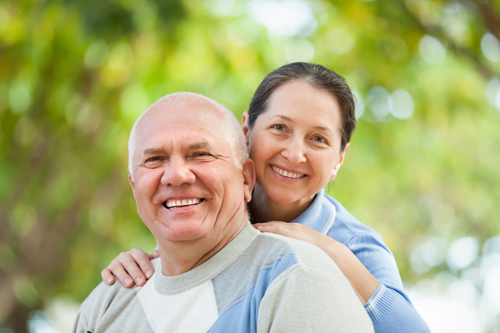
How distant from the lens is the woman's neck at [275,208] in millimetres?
2611

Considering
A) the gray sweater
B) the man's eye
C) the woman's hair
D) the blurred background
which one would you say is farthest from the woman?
the blurred background

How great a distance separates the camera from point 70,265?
32.2 feet

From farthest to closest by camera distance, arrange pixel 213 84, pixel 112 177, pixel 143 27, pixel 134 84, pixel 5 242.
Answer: pixel 112 177, pixel 5 242, pixel 213 84, pixel 134 84, pixel 143 27

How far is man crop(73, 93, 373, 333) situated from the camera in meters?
1.77

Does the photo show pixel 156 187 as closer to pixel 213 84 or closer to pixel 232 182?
pixel 232 182

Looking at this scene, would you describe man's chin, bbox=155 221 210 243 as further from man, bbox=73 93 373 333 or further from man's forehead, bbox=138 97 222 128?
man's forehead, bbox=138 97 222 128

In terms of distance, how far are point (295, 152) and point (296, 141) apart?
0.18ft

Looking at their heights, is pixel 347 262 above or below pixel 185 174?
below

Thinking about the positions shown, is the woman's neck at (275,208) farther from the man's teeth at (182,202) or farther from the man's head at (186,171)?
the man's teeth at (182,202)

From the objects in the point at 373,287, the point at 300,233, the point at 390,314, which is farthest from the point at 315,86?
the point at 390,314

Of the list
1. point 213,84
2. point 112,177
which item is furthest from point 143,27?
point 112,177

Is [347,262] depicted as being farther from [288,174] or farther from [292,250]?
[288,174]

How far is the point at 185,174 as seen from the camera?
190 cm

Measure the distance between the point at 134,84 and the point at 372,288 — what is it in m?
5.09
